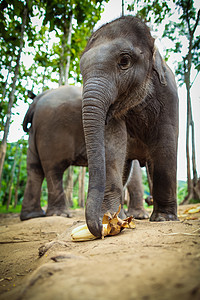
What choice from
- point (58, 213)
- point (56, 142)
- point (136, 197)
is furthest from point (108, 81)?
point (136, 197)

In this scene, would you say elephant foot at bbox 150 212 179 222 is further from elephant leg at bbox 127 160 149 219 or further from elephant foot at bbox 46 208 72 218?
elephant foot at bbox 46 208 72 218

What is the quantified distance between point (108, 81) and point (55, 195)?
3353 millimetres

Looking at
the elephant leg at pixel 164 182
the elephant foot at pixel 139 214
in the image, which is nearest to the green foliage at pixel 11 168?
the elephant foot at pixel 139 214

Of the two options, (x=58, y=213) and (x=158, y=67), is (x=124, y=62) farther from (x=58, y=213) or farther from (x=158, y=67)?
(x=58, y=213)

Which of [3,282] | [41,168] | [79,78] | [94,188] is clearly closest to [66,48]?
[79,78]

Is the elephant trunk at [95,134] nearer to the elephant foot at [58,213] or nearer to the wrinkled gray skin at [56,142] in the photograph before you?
the wrinkled gray skin at [56,142]

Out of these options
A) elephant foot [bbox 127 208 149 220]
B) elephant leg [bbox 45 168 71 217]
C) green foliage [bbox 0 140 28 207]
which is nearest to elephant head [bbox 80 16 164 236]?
elephant leg [bbox 45 168 71 217]

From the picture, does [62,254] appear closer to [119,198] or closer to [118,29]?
[119,198]

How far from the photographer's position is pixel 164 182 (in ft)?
11.3

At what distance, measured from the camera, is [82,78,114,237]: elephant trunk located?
2.32m

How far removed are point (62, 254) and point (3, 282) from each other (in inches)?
26.6

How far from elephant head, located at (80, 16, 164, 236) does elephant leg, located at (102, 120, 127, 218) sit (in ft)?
0.73

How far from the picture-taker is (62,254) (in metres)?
1.50

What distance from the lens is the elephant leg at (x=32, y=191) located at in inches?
221
